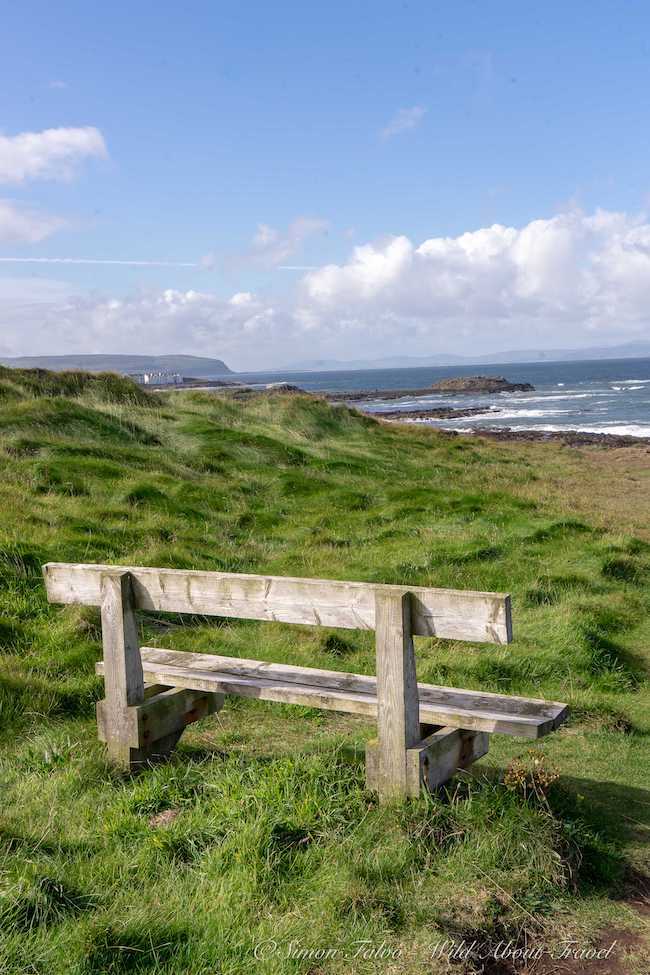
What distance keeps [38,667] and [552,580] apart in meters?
7.01

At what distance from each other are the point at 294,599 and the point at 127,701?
148 cm

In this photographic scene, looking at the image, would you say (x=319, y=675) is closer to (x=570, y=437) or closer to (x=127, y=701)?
(x=127, y=701)

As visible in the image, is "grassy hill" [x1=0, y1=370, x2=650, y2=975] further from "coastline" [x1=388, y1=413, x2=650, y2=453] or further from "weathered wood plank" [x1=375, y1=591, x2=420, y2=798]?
"coastline" [x1=388, y1=413, x2=650, y2=453]

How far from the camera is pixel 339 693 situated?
550 cm

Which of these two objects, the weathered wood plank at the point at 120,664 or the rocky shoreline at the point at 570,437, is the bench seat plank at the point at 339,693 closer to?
the weathered wood plank at the point at 120,664

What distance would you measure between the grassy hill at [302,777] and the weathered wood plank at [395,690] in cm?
22

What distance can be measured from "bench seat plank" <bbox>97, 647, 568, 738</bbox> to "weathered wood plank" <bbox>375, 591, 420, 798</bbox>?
10.9 inches

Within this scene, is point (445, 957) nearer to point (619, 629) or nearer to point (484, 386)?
point (619, 629)

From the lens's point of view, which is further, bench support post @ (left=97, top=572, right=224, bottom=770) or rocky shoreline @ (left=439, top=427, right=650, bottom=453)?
rocky shoreline @ (left=439, top=427, right=650, bottom=453)

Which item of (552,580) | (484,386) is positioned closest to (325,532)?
(552,580)

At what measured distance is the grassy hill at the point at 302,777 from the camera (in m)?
3.96

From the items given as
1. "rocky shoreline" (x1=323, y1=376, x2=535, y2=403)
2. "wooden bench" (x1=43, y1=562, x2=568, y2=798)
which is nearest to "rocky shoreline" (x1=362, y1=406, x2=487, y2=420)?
"rocky shoreline" (x1=323, y1=376, x2=535, y2=403)

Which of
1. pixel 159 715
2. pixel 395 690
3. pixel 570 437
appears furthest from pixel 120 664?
pixel 570 437

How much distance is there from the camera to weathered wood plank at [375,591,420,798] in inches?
190
